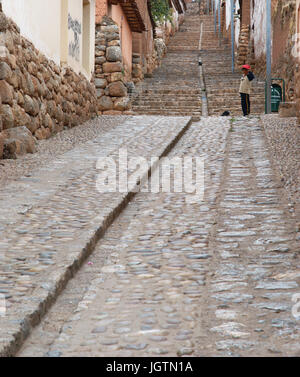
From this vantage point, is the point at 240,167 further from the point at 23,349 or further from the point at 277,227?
the point at 23,349

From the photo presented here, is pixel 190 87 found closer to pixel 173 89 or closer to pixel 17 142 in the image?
pixel 173 89

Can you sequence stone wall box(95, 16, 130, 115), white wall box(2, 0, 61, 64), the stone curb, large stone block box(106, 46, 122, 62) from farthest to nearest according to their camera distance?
1. large stone block box(106, 46, 122, 62)
2. stone wall box(95, 16, 130, 115)
3. white wall box(2, 0, 61, 64)
4. the stone curb

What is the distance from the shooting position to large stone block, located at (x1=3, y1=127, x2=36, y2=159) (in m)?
7.71

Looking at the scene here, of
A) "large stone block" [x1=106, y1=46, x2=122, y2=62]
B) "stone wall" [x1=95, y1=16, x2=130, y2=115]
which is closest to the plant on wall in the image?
"stone wall" [x1=95, y1=16, x2=130, y2=115]

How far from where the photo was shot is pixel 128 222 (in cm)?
541

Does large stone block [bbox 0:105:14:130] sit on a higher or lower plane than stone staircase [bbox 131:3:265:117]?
lower

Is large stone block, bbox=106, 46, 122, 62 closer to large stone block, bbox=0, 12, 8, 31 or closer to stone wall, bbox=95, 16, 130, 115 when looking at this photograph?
stone wall, bbox=95, 16, 130, 115

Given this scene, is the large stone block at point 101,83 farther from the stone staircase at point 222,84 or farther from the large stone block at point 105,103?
the stone staircase at point 222,84

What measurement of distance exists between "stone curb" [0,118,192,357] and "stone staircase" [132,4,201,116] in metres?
13.0

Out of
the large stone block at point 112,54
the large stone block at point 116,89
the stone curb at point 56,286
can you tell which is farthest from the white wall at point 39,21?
the large stone block at point 112,54

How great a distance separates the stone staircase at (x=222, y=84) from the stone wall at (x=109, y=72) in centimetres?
278

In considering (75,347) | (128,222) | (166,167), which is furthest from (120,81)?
(75,347)

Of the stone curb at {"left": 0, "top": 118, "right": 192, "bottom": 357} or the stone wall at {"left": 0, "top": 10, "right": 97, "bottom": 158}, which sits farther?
the stone wall at {"left": 0, "top": 10, "right": 97, "bottom": 158}

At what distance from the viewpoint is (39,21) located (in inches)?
385
